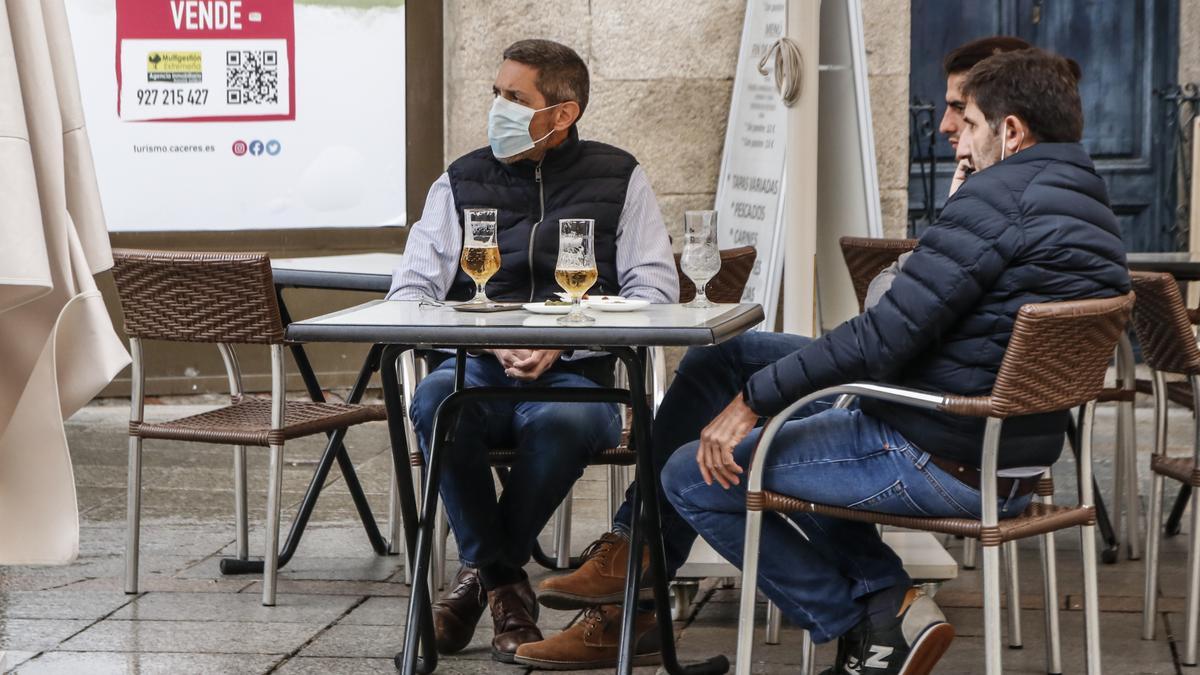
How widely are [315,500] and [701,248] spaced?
1.75 m

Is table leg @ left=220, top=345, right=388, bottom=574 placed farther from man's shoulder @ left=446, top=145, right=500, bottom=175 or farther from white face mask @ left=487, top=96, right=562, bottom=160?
white face mask @ left=487, top=96, right=562, bottom=160

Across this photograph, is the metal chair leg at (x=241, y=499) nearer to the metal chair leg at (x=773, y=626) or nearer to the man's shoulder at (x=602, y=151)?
the man's shoulder at (x=602, y=151)

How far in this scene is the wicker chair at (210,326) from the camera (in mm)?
4137

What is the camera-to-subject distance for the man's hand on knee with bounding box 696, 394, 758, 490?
3.15 m

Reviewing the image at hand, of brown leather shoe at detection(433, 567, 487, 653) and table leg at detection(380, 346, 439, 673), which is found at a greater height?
table leg at detection(380, 346, 439, 673)

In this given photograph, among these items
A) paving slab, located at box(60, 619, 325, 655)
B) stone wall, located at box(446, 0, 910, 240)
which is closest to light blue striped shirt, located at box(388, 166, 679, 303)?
paving slab, located at box(60, 619, 325, 655)

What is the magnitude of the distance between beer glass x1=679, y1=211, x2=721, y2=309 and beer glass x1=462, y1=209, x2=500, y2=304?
44 cm

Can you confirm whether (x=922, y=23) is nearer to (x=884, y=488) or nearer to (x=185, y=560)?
(x=185, y=560)

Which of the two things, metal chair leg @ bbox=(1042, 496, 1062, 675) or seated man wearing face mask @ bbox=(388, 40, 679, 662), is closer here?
metal chair leg @ bbox=(1042, 496, 1062, 675)

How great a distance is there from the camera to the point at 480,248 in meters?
3.58

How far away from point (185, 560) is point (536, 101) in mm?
1779

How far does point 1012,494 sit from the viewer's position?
3057mm

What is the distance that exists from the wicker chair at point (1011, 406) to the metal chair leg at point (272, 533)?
61.4 inches

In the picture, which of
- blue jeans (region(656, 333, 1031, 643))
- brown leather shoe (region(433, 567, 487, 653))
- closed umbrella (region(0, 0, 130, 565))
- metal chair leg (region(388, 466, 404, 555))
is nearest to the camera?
closed umbrella (region(0, 0, 130, 565))
